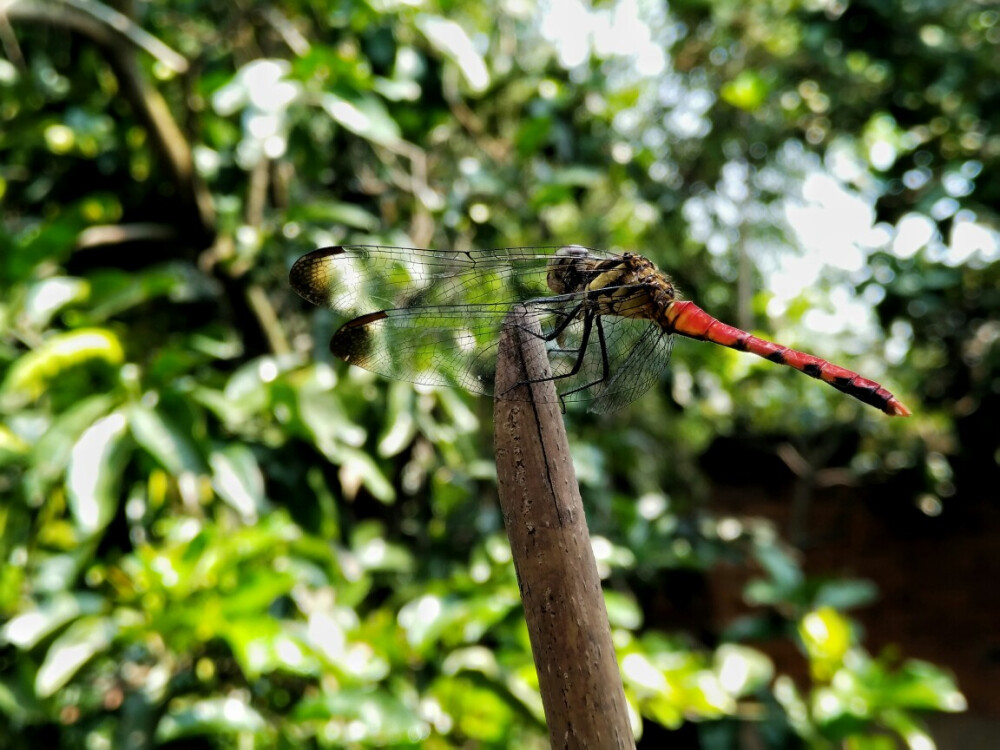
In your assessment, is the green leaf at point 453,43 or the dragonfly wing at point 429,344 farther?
the green leaf at point 453,43

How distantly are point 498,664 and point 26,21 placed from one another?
148cm

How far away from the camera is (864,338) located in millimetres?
2850

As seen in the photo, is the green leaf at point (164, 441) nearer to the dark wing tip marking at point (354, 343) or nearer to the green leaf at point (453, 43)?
the dark wing tip marking at point (354, 343)

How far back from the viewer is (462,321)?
98cm

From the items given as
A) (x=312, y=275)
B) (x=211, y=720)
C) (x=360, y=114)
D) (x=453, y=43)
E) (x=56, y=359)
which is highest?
(x=453, y=43)

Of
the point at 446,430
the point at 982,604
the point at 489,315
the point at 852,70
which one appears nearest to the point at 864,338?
the point at 852,70

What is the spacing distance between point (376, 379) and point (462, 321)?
0.82 metres

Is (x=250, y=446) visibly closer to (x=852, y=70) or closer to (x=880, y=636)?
(x=852, y=70)

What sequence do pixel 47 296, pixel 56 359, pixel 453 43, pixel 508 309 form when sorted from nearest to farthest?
pixel 508 309 < pixel 56 359 < pixel 47 296 < pixel 453 43

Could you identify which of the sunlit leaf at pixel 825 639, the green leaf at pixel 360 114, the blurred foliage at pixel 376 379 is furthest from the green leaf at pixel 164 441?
the sunlit leaf at pixel 825 639

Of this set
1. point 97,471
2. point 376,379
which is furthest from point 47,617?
point 376,379

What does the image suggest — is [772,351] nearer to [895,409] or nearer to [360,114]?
[895,409]

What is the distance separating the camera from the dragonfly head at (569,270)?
0.89 meters

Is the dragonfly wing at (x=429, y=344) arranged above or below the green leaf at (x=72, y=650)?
above
